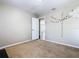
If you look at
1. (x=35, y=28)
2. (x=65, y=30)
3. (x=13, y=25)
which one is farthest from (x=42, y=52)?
(x=35, y=28)

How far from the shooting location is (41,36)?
590cm

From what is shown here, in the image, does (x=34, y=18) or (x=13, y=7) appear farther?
(x=34, y=18)

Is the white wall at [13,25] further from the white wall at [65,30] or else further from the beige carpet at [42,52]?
the white wall at [65,30]

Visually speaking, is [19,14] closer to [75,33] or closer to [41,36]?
[41,36]

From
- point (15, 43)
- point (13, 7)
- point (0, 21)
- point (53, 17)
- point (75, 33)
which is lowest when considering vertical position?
point (15, 43)

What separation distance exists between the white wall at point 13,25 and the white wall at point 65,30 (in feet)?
5.60

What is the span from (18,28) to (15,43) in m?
1.04

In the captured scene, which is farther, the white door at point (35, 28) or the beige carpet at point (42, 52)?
the white door at point (35, 28)

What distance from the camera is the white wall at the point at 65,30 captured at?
353 centimetres

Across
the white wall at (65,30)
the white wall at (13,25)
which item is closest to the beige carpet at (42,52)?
the white wall at (65,30)

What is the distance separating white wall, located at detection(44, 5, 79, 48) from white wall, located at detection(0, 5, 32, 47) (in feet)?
5.60

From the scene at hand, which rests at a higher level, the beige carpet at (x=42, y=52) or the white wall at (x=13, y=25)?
the white wall at (x=13, y=25)

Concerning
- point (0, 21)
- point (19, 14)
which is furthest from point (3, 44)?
point (19, 14)

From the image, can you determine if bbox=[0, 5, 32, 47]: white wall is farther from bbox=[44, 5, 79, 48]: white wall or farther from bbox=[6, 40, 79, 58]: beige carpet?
bbox=[44, 5, 79, 48]: white wall
